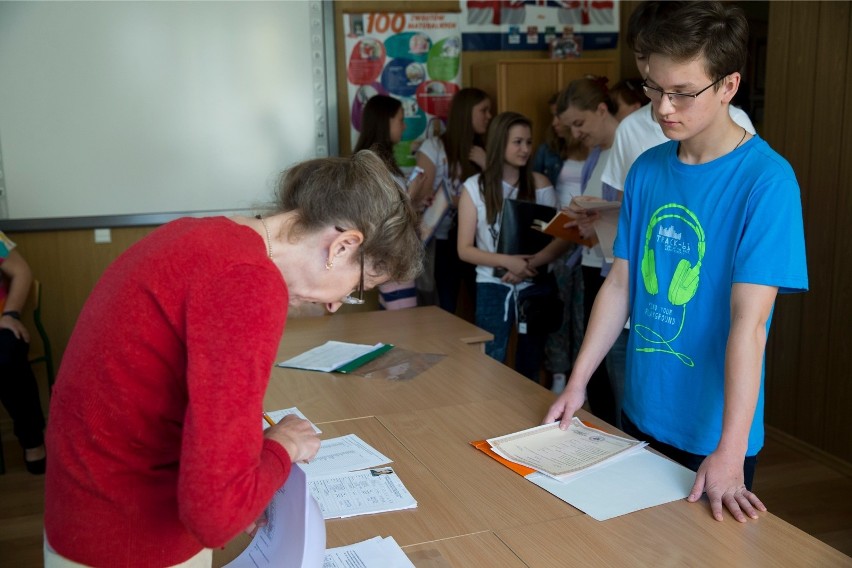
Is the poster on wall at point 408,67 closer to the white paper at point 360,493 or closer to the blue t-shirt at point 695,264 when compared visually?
the blue t-shirt at point 695,264

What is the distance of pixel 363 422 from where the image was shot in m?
2.02

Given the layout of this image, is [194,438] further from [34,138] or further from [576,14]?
[576,14]

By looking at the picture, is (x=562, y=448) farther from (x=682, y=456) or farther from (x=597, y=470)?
(x=682, y=456)

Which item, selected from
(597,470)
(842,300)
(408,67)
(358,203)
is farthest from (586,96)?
(358,203)

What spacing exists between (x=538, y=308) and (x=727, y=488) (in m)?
2.20

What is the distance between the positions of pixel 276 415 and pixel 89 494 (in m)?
1.05

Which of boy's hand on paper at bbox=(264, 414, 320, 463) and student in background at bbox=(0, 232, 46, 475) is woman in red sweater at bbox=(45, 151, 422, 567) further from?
student in background at bbox=(0, 232, 46, 475)

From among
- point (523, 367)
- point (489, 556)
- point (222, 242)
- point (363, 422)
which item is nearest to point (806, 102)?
point (523, 367)

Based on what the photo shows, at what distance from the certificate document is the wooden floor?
1521 millimetres

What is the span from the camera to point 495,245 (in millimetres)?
3723

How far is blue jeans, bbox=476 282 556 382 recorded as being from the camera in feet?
11.9

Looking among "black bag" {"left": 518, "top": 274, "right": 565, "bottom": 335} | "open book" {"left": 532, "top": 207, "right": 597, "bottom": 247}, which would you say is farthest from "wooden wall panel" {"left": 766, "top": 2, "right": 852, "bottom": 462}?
"open book" {"left": 532, "top": 207, "right": 597, "bottom": 247}

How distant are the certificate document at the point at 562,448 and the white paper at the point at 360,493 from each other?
26 centimetres

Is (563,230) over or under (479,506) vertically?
over
